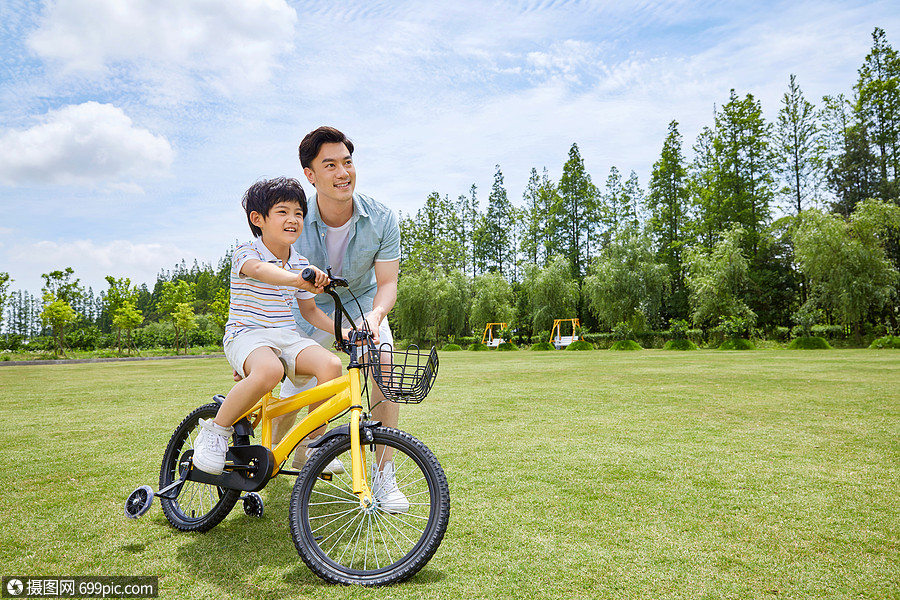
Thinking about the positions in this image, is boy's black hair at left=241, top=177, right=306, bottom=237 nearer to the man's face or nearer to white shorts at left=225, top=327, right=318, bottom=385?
the man's face

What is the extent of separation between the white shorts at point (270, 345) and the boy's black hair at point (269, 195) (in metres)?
0.55

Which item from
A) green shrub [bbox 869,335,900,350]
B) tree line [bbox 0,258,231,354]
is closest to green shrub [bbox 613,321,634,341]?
green shrub [bbox 869,335,900,350]

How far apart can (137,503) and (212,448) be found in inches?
23.1

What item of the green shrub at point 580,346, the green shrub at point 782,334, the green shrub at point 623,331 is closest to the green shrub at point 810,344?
the green shrub at point 782,334

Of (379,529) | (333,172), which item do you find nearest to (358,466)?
(379,529)

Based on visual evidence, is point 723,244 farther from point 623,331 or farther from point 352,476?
point 352,476

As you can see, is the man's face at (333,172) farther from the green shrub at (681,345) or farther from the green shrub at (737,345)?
the green shrub at (737,345)

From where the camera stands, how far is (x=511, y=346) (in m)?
32.8

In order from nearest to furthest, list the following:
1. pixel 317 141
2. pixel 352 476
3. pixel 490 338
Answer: pixel 352 476
pixel 317 141
pixel 490 338

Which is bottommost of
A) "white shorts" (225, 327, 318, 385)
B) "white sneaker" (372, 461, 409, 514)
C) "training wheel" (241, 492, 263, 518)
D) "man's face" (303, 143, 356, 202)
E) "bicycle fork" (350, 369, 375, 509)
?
"training wheel" (241, 492, 263, 518)

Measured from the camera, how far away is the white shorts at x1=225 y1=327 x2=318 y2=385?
8.83 ft

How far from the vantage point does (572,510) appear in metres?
3.08

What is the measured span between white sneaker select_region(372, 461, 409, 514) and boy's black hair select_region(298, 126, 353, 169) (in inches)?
65.8

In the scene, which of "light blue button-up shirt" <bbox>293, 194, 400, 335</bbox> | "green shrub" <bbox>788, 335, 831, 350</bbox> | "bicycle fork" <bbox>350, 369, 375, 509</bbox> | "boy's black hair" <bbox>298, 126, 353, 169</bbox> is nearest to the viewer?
"bicycle fork" <bbox>350, 369, 375, 509</bbox>
